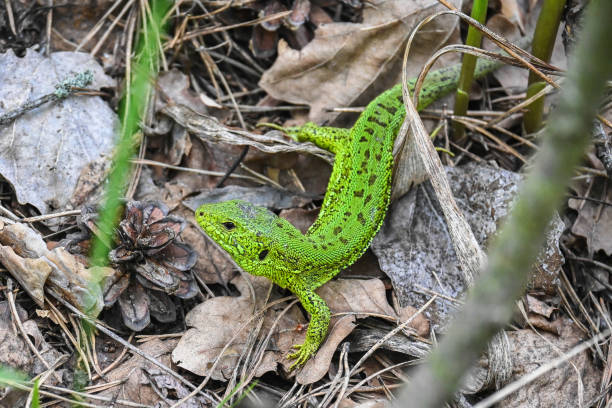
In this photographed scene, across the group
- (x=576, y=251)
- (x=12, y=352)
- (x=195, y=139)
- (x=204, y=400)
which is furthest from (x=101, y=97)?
(x=576, y=251)

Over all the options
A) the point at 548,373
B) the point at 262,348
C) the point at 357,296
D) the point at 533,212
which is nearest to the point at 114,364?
the point at 262,348

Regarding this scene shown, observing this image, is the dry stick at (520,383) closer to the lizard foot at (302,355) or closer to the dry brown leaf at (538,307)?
the dry brown leaf at (538,307)

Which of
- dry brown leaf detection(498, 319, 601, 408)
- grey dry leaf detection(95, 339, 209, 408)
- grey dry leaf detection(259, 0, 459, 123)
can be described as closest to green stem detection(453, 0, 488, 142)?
grey dry leaf detection(259, 0, 459, 123)

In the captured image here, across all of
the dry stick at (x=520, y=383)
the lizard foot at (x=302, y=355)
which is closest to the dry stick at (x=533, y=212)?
the dry stick at (x=520, y=383)

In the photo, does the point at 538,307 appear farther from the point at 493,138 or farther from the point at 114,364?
the point at 114,364

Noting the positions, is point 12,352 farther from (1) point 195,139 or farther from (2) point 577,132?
(2) point 577,132
